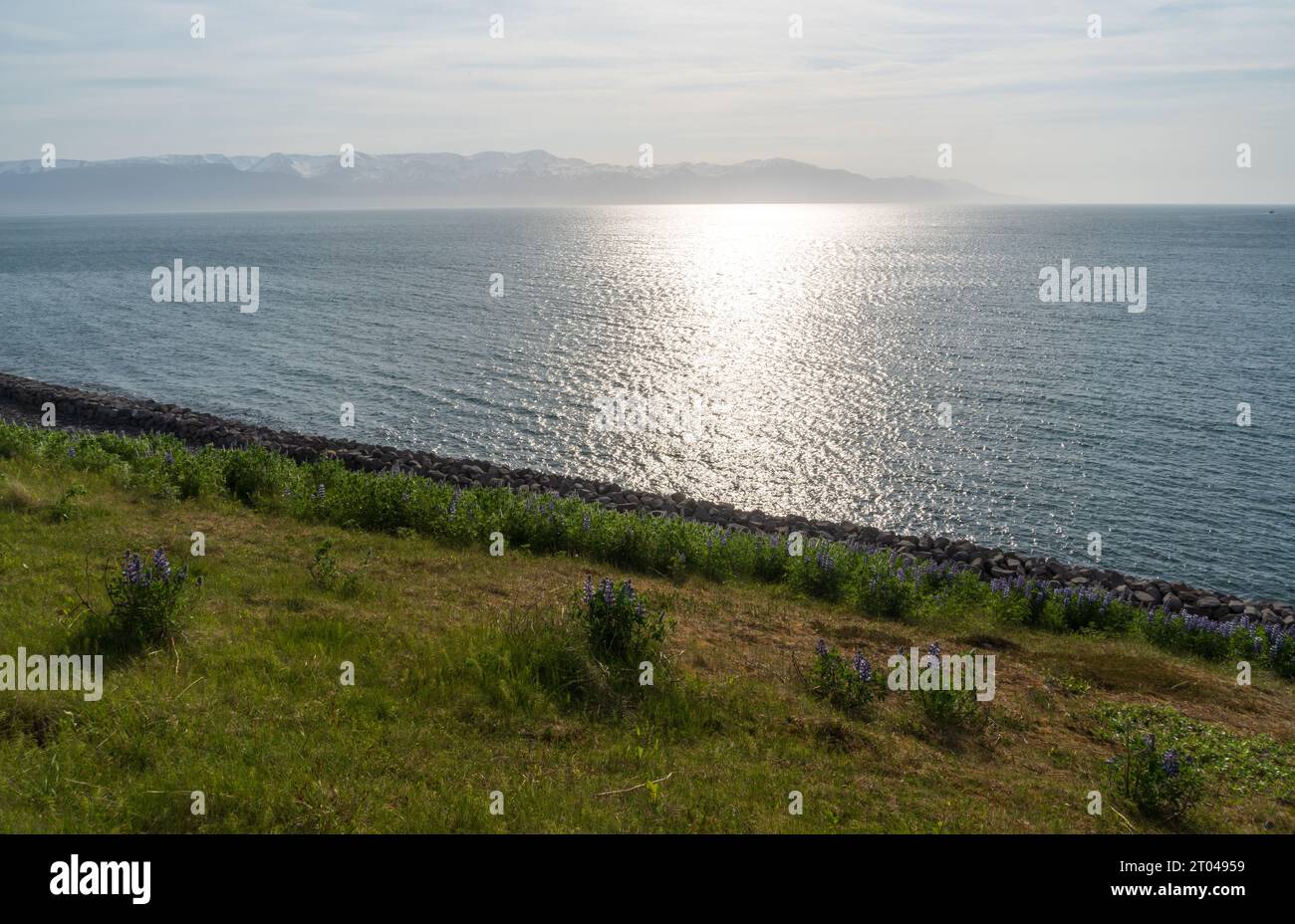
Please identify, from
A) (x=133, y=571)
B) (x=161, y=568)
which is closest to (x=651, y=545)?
(x=161, y=568)

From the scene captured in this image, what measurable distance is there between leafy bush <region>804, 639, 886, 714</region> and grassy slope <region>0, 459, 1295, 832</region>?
0.79 ft

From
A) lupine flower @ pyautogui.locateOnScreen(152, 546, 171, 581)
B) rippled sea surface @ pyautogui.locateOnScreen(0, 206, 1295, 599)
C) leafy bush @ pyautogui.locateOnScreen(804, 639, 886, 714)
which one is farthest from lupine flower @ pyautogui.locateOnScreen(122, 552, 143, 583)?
rippled sea surface @ pyautogui.locateOnScreen(0, 206, 1295, 599)

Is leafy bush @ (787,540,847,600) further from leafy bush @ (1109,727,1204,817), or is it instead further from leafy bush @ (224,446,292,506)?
leafy bush @ (224,446,292,506)

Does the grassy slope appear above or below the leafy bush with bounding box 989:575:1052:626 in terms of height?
above

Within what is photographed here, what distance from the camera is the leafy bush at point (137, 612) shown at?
9.84 meters

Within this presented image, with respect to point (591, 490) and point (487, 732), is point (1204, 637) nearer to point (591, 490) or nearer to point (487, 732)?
point (487, 732)

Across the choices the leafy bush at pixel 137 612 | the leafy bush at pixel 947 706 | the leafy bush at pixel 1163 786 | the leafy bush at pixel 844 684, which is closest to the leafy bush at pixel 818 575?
the leafy bush at pixel 844 684

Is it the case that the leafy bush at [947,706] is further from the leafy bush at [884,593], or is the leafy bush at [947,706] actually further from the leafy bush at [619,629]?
the leafy bush at [884,593]

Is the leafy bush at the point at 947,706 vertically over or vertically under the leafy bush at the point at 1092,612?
over

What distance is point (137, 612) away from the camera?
392 inches

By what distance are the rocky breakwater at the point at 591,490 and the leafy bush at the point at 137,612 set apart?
13680mm

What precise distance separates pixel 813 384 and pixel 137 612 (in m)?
42.2

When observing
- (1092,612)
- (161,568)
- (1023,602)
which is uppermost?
(161,568)

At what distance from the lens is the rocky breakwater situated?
71.0ft
